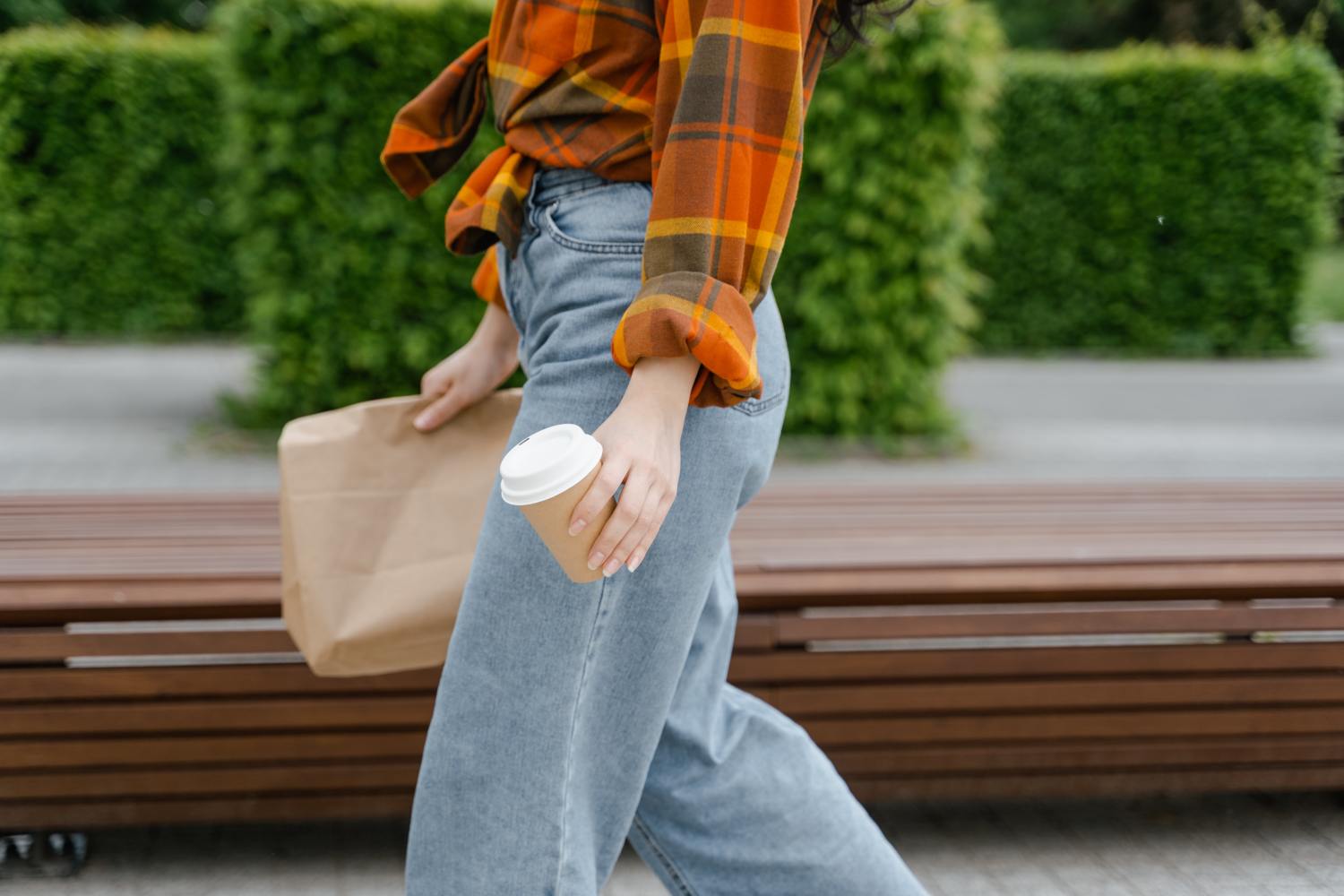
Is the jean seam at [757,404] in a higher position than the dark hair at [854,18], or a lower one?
lower

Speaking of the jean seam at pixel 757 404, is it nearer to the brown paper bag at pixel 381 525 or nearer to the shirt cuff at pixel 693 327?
the shirt cuff at pixel 693 327

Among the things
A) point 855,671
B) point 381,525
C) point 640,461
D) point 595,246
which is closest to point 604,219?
point 595,246

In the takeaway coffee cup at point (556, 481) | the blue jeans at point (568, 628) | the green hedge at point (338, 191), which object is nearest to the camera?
the takeaway coffee cup at point (556, 481)

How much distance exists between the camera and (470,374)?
5.96 feet

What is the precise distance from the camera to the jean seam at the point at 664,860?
5.49ft

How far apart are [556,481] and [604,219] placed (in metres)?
0.36

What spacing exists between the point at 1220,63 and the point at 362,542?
10406 mm

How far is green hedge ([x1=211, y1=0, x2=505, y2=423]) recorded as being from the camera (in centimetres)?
611

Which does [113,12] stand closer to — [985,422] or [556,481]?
[985,422]

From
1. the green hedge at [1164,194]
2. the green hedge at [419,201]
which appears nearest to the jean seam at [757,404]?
the green hedge at [419,201]

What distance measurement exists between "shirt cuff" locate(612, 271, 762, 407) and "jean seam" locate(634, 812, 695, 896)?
27.5 inches

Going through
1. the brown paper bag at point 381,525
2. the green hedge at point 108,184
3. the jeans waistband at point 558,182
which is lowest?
the green hedge at point 108,184

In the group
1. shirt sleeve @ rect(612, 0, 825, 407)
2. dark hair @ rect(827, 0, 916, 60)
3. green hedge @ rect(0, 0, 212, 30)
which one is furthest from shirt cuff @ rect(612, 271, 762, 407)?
green hedge @ rect(0, 0, 212, 30)

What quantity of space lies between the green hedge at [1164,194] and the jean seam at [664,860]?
32.0 feet
